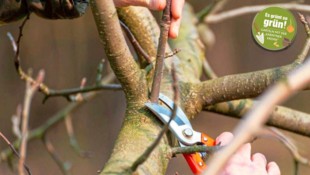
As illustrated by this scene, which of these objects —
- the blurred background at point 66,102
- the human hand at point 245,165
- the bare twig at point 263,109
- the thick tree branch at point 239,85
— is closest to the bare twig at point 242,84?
the thick tree branch at point 239,85

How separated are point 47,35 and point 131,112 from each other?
111 inches

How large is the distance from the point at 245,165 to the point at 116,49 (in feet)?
0.95

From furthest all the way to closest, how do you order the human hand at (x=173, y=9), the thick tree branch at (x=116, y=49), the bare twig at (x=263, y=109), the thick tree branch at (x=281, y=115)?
the thick tree branch at (x=281, y=115)
the human hand at (x=173, y=9)
the thick tree branch at (x=116, y=49)
the bare twig at (x=263, y=109)

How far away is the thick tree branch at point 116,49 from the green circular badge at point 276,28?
23 centimetres

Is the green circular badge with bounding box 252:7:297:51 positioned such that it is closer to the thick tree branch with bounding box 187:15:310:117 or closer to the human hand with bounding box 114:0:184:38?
the thick tree branch with bounding box 187:15:310:117

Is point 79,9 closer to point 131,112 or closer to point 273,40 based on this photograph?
point 131,112

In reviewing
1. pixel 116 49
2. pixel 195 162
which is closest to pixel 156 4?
pixel 116 49

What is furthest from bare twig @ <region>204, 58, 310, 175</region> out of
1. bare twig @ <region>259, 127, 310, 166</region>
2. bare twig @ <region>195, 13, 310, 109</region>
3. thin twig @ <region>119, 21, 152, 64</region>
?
thin twig @ <region>119, 21, 152, 64</region>

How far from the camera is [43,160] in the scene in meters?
3.61

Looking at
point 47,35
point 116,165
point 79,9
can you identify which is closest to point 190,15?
point 79,9

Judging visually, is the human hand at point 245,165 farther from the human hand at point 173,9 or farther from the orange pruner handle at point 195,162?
the human hand at point 173,9

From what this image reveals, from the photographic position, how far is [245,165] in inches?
45.2

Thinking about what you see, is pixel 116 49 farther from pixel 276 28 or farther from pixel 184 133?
pixel 276 28

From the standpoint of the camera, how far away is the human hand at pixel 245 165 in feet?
3.70
